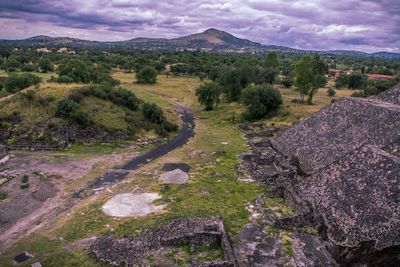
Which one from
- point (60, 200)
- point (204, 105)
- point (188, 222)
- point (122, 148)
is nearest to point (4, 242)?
point (60, 200)

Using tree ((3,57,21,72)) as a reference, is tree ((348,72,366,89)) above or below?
above

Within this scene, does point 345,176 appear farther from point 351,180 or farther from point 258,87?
point 258,87

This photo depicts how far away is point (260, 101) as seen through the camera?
61875mm

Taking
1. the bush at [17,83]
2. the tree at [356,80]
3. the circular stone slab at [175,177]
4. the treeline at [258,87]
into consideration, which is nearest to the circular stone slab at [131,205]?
the circular stone slab at [175,177]

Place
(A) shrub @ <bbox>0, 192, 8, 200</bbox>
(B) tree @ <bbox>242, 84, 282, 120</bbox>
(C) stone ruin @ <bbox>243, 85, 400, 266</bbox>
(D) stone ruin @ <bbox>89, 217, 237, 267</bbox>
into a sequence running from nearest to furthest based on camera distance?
(C) stone ruin @ <bbox>243, 85, 400, 266</bbox>
(D) stone ruin @ <bbox>89, 217, 237, 267</bbox>
(A) shrub @ <bbox>0, 192, 8, 200</bbox>
(B) tree @ <bbox>242, 84, 282, 120</bbox>

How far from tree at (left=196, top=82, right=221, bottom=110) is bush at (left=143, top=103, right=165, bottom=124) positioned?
1577 cm

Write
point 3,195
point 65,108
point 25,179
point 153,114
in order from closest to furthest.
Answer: point 3,195, point 25,179, point 65,108, point 153,114

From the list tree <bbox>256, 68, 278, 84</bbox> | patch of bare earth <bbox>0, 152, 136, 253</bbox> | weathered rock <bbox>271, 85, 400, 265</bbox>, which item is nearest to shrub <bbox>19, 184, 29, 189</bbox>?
patch of bare earth <bbox>0, 152, 136, 253</bbox>

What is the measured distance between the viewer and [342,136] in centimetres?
3425

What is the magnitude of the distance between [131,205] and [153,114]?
99.6 ft

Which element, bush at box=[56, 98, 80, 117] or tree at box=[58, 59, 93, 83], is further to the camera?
tree at box=[58, 59, 93, 83]

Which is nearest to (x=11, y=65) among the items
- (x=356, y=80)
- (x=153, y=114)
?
(x=153, y=114)

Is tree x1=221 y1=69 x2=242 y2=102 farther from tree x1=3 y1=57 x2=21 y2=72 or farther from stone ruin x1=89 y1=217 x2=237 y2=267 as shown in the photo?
tree x1=3 y1=57 x2=21 y2=72

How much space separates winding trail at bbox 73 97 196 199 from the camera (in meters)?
34.7
